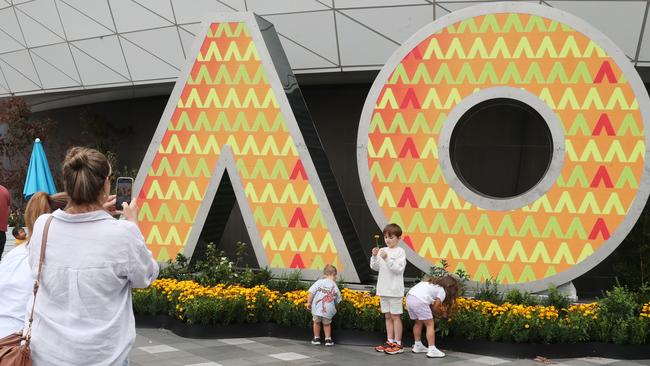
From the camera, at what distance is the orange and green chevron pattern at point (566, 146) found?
1035 cm

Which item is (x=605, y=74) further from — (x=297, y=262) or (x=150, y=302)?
(x=150, y=302)

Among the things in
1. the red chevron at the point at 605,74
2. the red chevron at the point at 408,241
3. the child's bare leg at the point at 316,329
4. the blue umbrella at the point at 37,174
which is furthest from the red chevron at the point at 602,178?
the blue umbrella at the point at 37,174

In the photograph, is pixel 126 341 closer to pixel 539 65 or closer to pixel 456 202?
pixel 456 202

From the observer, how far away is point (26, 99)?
24000 mm

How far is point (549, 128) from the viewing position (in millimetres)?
10570

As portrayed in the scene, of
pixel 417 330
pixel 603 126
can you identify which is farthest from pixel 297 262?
pixel 603 126

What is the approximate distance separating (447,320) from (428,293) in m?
0.51

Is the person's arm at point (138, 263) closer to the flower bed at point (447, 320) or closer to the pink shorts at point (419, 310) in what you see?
the pink shorts at point (419, 310)

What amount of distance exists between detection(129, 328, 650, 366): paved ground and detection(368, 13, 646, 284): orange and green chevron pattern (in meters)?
1.87

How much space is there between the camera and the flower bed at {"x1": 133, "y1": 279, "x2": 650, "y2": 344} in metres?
9.39

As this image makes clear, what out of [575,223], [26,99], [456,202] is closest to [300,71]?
[456,202]

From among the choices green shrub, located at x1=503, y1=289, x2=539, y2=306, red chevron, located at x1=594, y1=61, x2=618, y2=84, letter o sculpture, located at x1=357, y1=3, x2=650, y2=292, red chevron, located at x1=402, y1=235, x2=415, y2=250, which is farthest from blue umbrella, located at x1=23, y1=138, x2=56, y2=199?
red chevron, located at x1=594, y1=61, x2=618, y2=84

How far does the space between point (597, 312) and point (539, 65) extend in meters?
3.88

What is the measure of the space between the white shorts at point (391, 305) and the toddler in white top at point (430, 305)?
14cm
